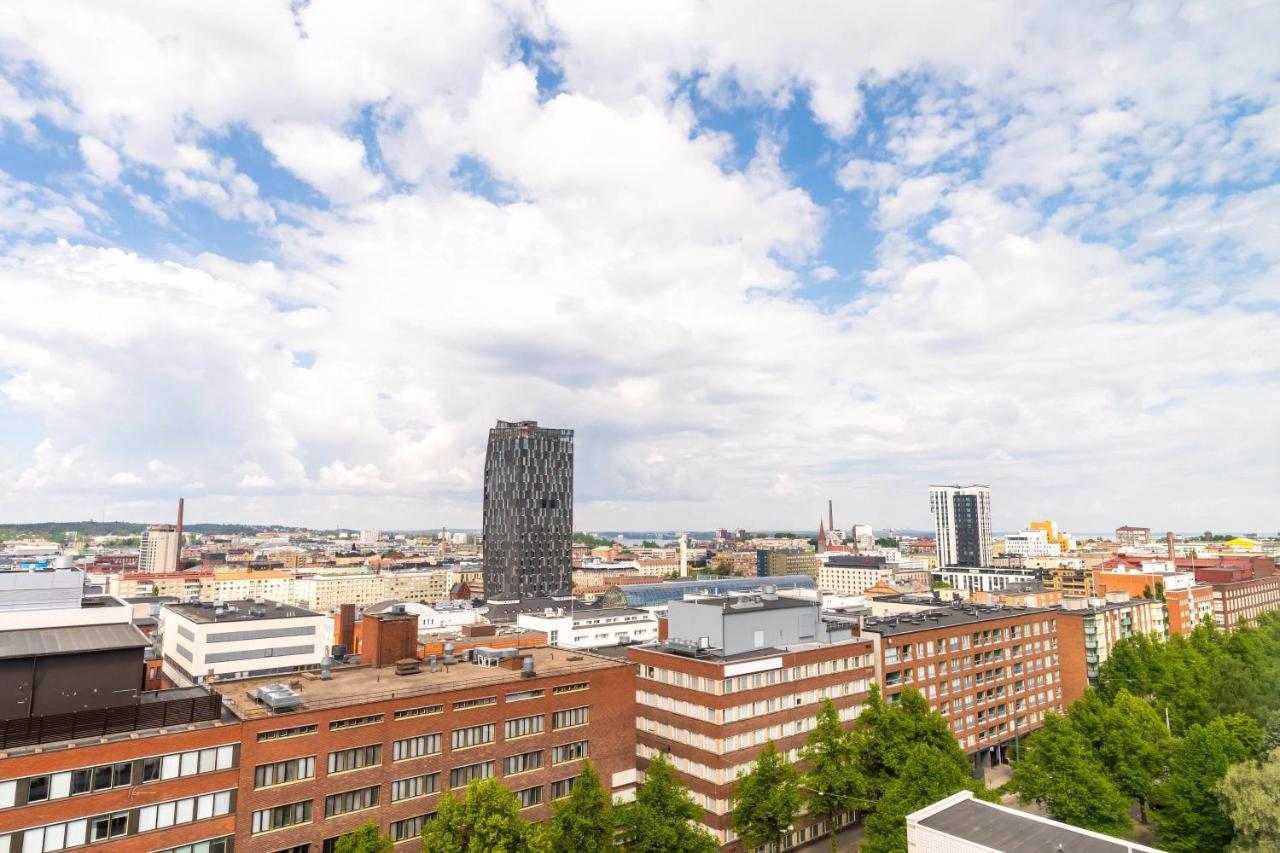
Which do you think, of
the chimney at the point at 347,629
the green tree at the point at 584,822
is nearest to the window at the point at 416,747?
the green tree at the point at 584,822

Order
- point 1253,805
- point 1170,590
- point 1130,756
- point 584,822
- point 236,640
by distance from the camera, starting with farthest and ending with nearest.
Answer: point 1170,590 < point 236,640 < point 1130,756 < point 1253,805 < point 584,822

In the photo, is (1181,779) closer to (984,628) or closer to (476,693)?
(984,628)

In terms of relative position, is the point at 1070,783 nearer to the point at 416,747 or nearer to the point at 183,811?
the point at 416,747

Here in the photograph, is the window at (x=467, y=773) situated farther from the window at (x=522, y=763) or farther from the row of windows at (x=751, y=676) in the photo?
the row of windows at (x=751, y=676)

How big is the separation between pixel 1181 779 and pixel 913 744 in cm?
2275

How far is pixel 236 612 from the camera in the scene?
107 metres

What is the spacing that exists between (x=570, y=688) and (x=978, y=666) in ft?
207

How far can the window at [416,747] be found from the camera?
173ft

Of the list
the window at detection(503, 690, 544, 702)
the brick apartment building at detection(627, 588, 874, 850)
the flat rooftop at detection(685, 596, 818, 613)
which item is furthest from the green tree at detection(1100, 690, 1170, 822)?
the window at detection(503, 690, 544, 702)

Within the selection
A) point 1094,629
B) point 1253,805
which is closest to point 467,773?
point 1253,805

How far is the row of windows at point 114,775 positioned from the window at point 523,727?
2005 cm

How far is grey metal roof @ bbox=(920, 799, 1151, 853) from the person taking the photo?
4391cm

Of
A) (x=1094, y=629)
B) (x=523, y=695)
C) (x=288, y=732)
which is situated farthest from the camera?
(x=1094, y=629)

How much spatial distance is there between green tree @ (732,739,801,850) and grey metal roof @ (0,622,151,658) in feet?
152
